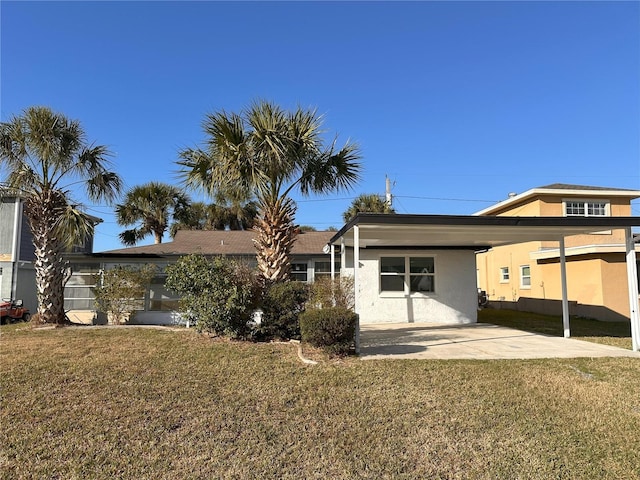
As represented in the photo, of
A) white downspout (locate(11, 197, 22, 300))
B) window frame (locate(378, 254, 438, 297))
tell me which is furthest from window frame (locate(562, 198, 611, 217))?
white downspout (locate(11, 197, 22, 300))

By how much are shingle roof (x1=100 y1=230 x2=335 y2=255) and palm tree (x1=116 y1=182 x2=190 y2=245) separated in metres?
5.69

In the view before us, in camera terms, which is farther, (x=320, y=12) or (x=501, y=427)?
(x=320, y=12)

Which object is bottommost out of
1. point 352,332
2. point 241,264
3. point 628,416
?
point 628,416

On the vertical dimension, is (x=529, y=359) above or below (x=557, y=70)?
below

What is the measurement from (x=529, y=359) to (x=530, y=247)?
575 inches

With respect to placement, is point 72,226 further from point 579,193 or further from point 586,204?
point 586,204

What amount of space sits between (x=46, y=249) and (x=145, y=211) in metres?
11.7

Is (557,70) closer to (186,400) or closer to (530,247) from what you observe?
(530,247)

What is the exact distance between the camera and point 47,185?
1181cm

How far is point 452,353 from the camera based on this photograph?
797 cm

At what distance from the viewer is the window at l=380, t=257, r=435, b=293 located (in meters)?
14.6

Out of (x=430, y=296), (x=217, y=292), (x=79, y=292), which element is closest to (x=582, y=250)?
(x=430, y=296)

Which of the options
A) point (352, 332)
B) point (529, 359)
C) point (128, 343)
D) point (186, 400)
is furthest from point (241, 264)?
point (529, 359)

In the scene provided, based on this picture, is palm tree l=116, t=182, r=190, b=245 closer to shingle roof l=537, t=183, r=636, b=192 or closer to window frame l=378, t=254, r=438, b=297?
window frame l=378, t=254, r=438, b=297
